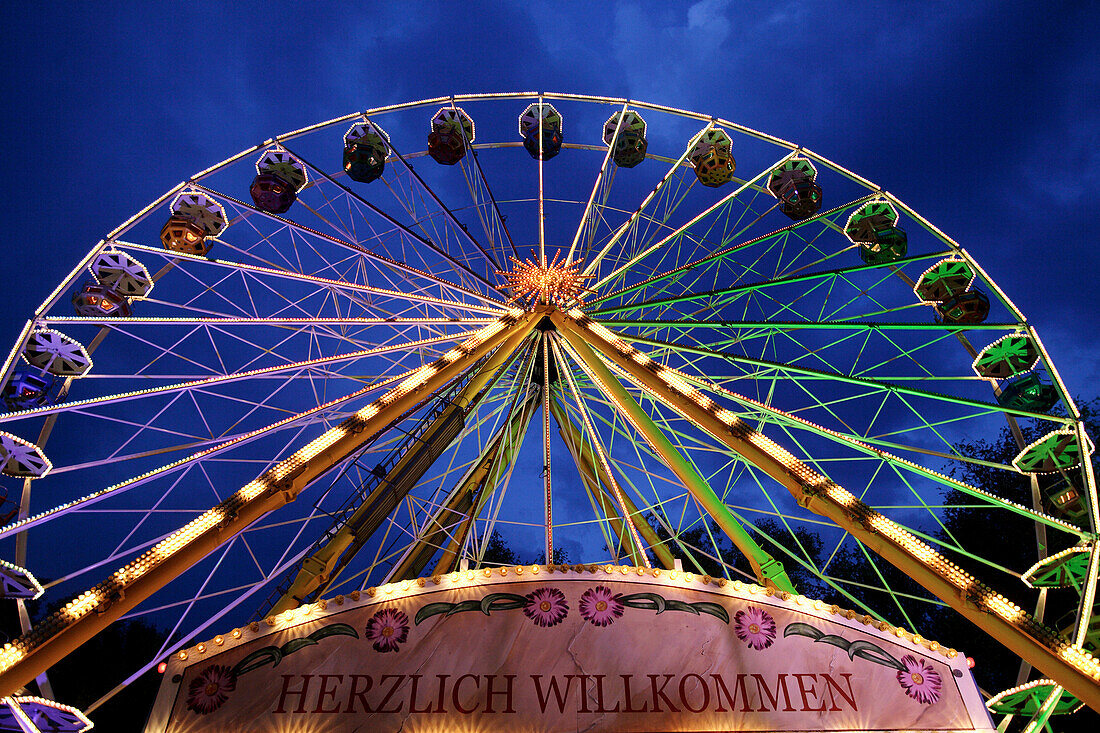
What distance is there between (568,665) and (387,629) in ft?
5.20

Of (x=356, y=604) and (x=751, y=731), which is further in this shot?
(x=356, y=604)

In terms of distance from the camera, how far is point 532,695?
476 cm

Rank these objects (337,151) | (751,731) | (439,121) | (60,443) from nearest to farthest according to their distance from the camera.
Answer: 1. (751,731)
2. (439,121)
3. (60,443)
4. (337,151)

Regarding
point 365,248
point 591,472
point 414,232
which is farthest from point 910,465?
point 365,248

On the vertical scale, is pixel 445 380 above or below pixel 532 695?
above

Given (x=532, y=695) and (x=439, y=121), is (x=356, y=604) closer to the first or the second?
(x=532, y=695)

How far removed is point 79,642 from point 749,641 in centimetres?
594

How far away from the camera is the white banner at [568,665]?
4.67 m

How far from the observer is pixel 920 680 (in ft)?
16.2

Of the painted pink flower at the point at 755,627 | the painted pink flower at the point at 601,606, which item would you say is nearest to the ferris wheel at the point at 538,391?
the painted pink flower at the point at 755,627

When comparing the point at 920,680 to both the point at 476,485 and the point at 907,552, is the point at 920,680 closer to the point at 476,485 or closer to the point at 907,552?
the point at 907,552

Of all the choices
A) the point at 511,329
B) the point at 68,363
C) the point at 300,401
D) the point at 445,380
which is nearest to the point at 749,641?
the point at 445,380

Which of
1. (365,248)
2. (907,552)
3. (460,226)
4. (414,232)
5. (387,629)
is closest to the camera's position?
(387,629)

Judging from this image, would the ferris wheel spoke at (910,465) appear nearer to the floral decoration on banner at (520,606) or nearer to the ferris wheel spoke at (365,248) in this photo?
the floral decoration on banner at (520,606)
